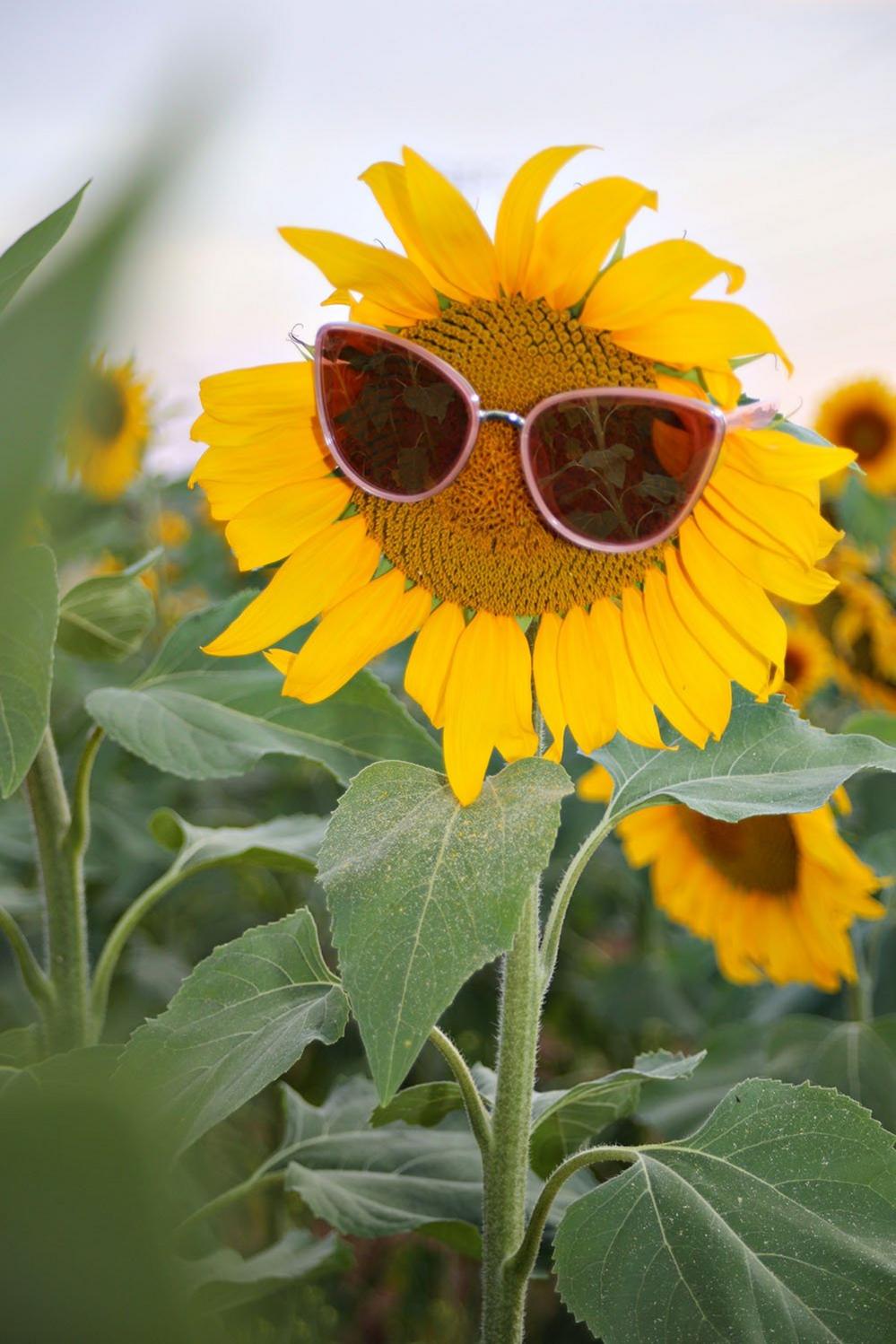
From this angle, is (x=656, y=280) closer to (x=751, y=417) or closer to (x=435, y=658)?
(x=751, y=417)

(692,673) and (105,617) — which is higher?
(105,617)

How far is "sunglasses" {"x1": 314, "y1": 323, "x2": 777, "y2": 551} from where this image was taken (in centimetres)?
50

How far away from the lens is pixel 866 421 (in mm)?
2354

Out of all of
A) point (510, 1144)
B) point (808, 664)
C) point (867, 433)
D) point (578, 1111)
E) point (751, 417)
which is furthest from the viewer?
point (867, 433)

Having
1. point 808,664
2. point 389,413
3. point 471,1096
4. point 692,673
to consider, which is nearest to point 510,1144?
point 471,1096

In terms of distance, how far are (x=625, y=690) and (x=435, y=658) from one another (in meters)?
0.09

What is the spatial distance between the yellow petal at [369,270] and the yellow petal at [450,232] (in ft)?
0.04

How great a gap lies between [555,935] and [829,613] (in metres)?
1.12

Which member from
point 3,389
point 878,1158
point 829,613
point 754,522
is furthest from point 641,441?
point 829,613

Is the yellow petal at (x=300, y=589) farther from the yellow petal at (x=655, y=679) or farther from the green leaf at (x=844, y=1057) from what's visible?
the green leaf at (x=844, y=1057)

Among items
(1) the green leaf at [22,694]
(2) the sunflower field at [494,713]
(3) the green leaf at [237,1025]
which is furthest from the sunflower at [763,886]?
(1) the green leaf at [22,694]

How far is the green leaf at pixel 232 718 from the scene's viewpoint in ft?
2.20

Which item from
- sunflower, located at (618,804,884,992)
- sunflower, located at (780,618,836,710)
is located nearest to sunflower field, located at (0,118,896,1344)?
sunflower, located at (618,804,884,992)

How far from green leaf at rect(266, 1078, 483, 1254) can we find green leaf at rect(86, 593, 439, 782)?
0.24 meters
